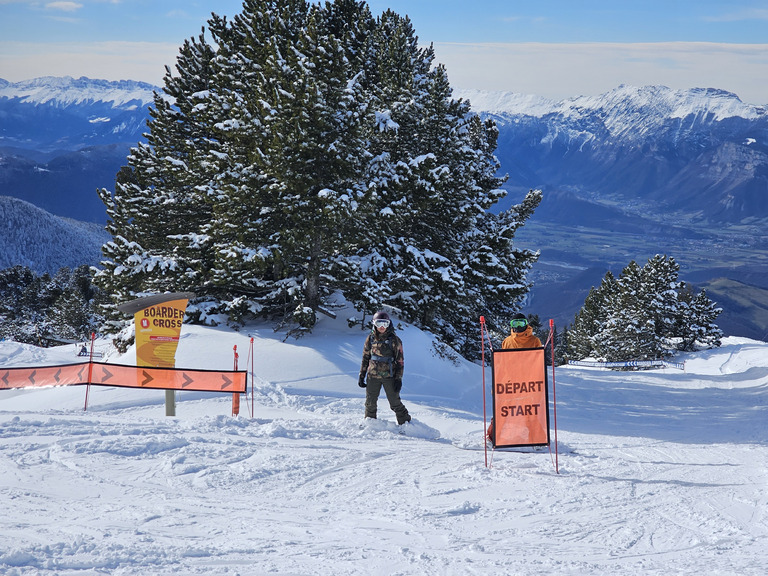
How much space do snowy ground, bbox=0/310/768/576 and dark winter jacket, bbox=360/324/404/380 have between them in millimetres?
1121

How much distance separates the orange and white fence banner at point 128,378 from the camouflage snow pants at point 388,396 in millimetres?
2933

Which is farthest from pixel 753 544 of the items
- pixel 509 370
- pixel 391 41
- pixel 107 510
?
pixel 391 41

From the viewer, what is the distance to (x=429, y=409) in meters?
16.5

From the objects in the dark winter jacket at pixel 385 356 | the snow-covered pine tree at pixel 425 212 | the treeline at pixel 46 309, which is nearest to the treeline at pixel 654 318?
the snow-covered pine tree at pixel 425 212

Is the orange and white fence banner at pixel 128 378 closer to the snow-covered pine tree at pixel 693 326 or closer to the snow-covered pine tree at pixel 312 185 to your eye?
the snow-covered pine tree at pixel 312 185

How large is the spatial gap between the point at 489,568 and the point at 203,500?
11.3 ft

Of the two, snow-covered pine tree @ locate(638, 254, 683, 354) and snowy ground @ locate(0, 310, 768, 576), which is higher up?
snow-covered pine tree @ locate(638, 254, 683, 354)

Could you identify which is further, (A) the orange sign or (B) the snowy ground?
(A) the orange sign

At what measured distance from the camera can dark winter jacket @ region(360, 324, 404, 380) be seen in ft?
38.0

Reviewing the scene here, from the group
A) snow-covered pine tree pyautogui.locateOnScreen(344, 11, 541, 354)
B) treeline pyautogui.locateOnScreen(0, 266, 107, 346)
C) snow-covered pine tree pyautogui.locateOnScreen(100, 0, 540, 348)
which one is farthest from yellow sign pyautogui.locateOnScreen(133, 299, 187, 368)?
treeline pyautogui.locateOnScreen(0, 266, 107, 346)

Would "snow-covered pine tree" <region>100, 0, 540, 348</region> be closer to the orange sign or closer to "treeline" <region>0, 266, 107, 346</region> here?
the orange sign

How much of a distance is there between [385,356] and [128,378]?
232 inches

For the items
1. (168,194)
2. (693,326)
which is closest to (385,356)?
(168,194)

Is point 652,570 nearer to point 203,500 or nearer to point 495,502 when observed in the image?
point 495,502
